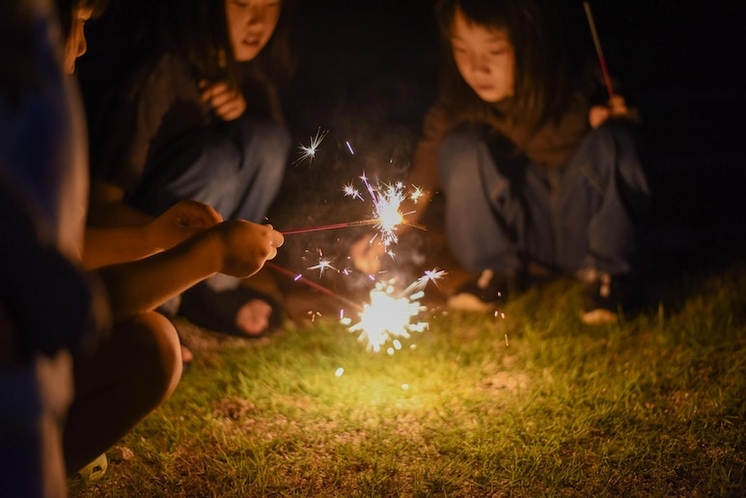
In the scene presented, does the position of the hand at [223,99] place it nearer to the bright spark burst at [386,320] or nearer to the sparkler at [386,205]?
the sparkler at [386,205]

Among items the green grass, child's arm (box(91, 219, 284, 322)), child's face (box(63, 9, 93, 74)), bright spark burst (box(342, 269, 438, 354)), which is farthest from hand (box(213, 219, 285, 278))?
bright spark burst (box(342, 269, 438, 354))

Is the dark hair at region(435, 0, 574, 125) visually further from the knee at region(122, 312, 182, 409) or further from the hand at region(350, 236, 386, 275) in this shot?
the knee at region(122, 312, 182, 409)

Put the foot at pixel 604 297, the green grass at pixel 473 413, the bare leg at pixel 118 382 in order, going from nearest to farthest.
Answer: the bare leg at pixel 118 382
the green grass at pixel 473 413
the foot at pixel 604 297

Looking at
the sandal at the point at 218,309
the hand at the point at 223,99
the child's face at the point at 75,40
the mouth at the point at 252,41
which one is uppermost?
the child's face at the point at 75,40

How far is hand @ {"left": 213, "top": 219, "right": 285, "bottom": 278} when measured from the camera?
2482 mm

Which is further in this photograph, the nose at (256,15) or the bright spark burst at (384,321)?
the nose at (256,15)

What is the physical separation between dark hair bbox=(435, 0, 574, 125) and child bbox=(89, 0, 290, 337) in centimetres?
105

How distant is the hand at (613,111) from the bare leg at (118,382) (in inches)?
112

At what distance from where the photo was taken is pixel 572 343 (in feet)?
14.1

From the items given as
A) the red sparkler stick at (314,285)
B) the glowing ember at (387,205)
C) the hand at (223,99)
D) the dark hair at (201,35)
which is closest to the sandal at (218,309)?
the red sparkler stick at (314,285)

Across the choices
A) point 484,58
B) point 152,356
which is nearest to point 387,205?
point 484,58

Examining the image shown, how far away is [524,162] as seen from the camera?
16.2 feet

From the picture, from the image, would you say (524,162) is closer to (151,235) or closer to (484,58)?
(484,58)

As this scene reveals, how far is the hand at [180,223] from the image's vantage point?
9.40ft
